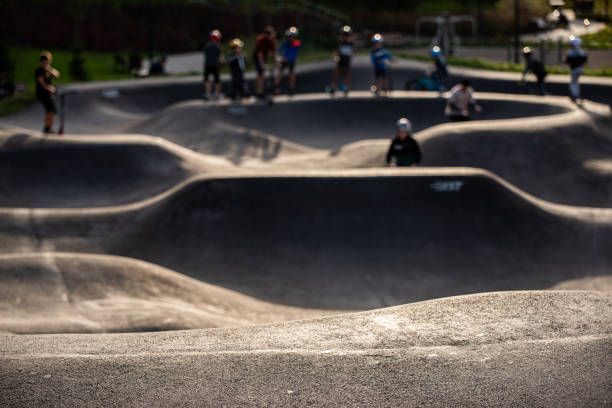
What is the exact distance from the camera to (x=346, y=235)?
34.2 feet

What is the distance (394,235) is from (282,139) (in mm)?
9398

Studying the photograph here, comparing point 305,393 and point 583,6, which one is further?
point 583,6

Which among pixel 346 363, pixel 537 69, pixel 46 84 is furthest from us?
pixel 537 69

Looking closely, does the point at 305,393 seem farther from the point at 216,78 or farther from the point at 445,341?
the point at 216,78

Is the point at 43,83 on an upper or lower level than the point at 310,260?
upper

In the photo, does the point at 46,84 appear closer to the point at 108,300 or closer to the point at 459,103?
the point at 459,103

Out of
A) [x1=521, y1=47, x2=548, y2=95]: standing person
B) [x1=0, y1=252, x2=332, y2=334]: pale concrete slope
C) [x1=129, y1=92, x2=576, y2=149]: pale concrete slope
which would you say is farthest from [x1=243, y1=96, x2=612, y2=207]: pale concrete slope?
[x1=0, y1=252, x2=332, y2=334]: pale concrete slope

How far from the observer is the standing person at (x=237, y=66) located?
62.6 ft

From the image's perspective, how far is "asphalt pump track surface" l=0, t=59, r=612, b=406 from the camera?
4773 millimetres

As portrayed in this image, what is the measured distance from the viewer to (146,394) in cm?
463

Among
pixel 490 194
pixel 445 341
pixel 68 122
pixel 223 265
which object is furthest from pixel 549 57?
pixel 445 341

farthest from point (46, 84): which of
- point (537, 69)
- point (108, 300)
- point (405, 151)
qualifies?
point (537, 69)

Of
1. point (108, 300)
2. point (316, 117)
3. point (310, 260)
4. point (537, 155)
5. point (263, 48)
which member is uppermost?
point (263, 48)

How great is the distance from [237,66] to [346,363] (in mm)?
15266
